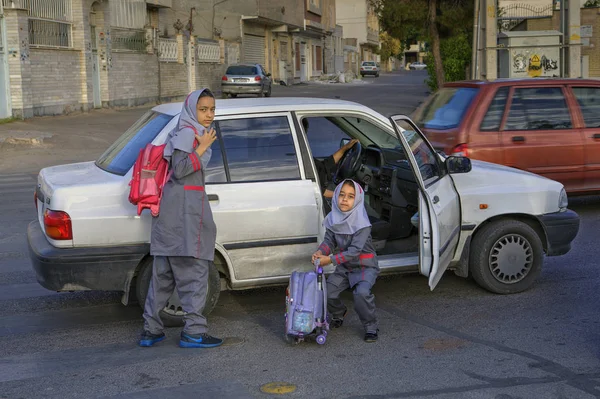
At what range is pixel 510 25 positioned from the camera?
116 feet

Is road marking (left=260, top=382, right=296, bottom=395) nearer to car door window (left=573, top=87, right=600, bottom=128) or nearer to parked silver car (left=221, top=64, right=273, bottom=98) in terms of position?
car door window (left=573, top=87, right=600, bottom=128)

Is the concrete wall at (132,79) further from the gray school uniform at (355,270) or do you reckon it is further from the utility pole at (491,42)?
the gray school uniform at (355,270)

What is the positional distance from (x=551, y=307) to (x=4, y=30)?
1955 cm

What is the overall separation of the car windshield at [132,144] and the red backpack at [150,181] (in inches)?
25.0

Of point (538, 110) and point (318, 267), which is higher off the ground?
point (538, 110)

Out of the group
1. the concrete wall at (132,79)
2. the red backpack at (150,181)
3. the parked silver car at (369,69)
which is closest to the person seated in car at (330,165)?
the red backpack at (150,181)

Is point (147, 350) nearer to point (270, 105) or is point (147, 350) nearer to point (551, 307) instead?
point (270, 105)

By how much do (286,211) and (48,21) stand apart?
20991mm

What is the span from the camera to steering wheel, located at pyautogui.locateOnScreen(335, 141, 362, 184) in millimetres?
7031

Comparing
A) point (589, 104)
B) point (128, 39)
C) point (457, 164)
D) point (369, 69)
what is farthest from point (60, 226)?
point (369, 69)

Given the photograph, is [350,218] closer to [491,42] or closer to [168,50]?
[491,42]

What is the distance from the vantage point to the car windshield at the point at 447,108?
387 inches

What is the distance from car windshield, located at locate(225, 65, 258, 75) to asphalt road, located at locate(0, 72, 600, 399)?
31504 millimetres

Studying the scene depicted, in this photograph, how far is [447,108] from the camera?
33.2 ft
